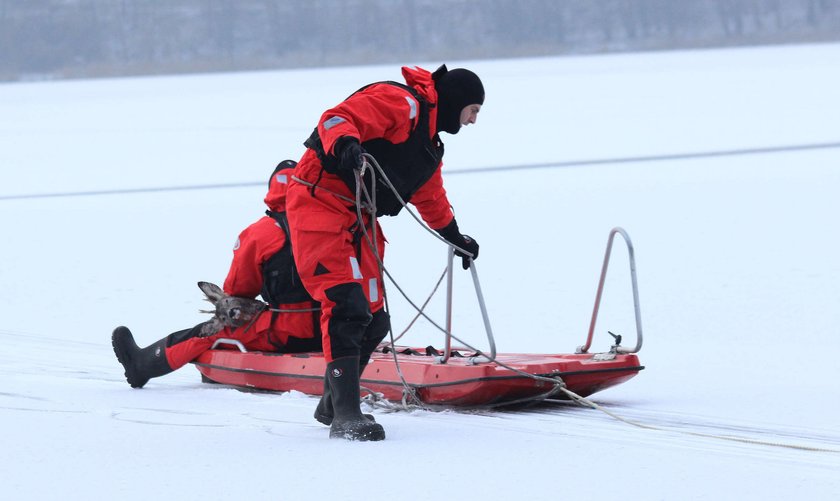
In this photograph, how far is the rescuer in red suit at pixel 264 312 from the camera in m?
4.56

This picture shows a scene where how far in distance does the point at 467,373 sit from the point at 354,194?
26.4 inches

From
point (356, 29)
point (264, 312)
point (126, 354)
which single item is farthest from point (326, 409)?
point (356, 29)

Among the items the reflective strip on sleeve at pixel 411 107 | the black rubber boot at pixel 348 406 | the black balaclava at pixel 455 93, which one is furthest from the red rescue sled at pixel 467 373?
the reflective strip on sleeve at pixel 411 107

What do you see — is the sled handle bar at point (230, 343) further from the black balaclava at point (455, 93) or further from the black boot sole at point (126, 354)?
the black balaclava at point (455, 93)

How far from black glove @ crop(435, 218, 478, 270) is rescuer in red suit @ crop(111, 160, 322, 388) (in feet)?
1.93

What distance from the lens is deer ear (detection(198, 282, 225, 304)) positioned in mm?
4703

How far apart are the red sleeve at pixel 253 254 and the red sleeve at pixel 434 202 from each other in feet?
2.14

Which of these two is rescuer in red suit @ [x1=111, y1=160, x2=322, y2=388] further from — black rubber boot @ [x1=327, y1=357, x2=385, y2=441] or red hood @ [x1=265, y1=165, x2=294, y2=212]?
black rubber boot @ [x1=327, y1=357, x2=385, y2=441]

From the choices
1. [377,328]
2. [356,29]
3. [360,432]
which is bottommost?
[360,432]

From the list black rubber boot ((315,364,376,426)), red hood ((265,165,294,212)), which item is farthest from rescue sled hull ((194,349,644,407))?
red hood ((265,165,294,212))

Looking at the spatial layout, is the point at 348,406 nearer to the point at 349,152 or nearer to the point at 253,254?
the point at 349,152

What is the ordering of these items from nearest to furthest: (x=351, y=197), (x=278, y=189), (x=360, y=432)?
(x=360, y=432) → (x=351, y=197) → (x=278, y=189)

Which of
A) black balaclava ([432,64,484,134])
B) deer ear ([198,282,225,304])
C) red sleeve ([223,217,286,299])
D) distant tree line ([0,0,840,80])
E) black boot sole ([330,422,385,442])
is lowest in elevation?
black boot sole ([330,422,385,442])

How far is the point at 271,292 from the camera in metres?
4.61
